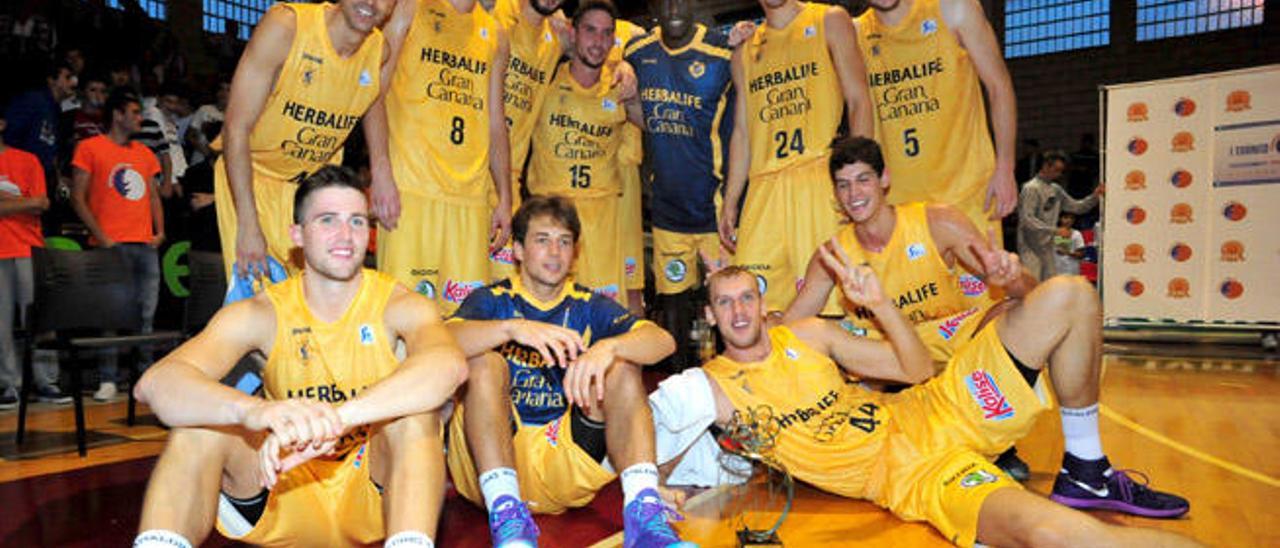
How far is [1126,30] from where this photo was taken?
57.4ft

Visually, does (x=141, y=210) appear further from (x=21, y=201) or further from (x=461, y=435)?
(x=461, y=435)

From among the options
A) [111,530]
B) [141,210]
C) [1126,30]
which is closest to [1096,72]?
[1126,30]

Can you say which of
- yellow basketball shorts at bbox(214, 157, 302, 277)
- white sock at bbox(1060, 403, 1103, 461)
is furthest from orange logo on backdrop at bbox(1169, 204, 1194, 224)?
yellow basketball shorts at bbox(214, 157, 302, 277)

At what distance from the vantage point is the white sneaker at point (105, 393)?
6.84 m

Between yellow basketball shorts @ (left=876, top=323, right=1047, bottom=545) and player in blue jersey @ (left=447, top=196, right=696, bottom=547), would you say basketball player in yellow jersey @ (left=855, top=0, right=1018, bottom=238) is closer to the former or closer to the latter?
yellow basketball shorts @ (left=876, top=323, right=1047, bottom=545)

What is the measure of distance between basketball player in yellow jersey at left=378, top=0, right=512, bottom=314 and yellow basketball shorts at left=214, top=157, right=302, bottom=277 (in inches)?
21.9

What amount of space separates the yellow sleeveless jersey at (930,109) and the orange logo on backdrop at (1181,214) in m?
6.37

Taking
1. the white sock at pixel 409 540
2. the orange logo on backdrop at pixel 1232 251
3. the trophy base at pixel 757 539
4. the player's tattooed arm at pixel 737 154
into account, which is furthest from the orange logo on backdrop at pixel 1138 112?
the white sock at pixel 409 540

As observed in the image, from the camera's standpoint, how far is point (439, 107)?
4.50m

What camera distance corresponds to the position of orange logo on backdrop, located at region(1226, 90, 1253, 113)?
30.5ft

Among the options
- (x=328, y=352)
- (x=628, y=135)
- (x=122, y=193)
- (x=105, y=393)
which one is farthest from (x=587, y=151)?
(x=105, y=393)

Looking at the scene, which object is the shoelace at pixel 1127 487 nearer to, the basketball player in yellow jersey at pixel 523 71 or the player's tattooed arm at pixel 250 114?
the basketball player in yellow jersey at pixel 523 71

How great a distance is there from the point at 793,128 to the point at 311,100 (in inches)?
98.6

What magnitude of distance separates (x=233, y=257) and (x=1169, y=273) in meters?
9.70
